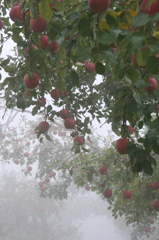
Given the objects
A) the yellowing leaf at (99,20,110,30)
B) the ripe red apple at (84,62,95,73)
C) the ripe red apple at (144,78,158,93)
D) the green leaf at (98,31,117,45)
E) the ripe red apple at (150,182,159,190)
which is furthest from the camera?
the ripe red apple at (150,182,159,190)

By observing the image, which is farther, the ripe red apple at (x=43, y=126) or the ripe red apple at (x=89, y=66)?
the ripe red apple at (x=43, y=126)

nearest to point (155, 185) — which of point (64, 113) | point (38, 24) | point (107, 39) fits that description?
point (64, 113)

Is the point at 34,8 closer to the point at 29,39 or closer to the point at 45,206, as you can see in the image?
the point at 29,39

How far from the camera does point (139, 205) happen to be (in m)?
4.09

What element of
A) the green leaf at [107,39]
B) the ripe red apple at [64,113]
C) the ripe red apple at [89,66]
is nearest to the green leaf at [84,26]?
the green leaf at [107,39]

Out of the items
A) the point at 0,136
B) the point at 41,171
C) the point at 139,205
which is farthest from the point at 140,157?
the point at 0,136

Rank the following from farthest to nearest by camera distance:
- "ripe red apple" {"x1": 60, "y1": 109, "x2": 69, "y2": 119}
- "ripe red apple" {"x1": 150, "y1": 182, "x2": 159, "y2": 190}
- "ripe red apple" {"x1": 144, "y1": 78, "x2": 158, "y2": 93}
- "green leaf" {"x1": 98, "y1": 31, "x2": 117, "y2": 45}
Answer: "ripe red apple" {"x1": 150, "y1": 182, "x2": 159, "y2": 190} < "ripe red apple" {"x1": 60, "y1": 109, "x2": 69, "y2": 119} < "ripe red apple" {"x1": 144, "y1": 78, "x2": 158, "y2": 93} < "green leaf" {"x1": 98, "y1": 31, "x2": 117, "y2": 45}

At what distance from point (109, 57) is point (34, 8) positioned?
0.62 m

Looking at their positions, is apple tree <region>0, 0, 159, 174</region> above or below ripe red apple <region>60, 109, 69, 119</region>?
below

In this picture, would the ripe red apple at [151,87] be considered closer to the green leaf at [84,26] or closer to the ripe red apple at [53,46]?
the ripe red apple at [53,46]

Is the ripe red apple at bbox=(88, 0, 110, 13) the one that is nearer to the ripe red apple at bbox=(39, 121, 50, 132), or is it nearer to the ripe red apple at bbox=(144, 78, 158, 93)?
the ripe red apple at bbox=(144, 78, 158, 93)

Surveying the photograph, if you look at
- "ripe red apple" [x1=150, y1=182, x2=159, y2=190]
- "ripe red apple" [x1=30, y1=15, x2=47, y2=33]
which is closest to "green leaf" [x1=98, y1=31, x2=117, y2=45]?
"ripe red apple" [x1=30, y1=15, x2=47, y2=33]

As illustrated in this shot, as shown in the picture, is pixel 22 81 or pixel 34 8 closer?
pixel 34 8

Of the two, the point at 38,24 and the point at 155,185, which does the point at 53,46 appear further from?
the point at 155,185
